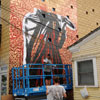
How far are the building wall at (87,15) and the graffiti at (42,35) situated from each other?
224 cm

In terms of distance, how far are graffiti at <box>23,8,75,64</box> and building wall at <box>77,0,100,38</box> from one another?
7.35ft

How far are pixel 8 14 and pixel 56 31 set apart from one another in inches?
177

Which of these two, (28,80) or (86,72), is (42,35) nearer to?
(28,80)

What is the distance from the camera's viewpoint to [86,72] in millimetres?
11500

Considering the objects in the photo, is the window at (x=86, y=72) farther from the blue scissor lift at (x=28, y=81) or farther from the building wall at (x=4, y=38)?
the building wall at (x=4, y=38)

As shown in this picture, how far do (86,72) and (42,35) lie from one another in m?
5.32

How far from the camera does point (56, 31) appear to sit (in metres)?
16.4

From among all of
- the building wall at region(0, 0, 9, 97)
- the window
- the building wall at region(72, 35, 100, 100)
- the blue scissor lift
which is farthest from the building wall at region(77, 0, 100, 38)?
the building wall at region(0, 0, 9, 97)

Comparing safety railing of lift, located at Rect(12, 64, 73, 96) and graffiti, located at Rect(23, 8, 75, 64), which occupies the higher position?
graffiti, located at Rect(23, 8, 75, 64)

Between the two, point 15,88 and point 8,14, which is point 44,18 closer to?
point 8,14

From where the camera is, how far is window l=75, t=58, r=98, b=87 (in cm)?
1098

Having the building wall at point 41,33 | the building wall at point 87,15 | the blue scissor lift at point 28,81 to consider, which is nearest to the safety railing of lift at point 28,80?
the blue scissor lift at point 28,81

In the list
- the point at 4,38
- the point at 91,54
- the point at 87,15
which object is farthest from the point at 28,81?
the point at 87,15

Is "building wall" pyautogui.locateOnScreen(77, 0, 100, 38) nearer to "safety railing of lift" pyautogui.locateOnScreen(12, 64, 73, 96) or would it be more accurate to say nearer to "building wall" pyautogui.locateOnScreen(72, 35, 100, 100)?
"safety railing of lift" pyautogui.locateOnScreen(12, 64, 73, 96)
